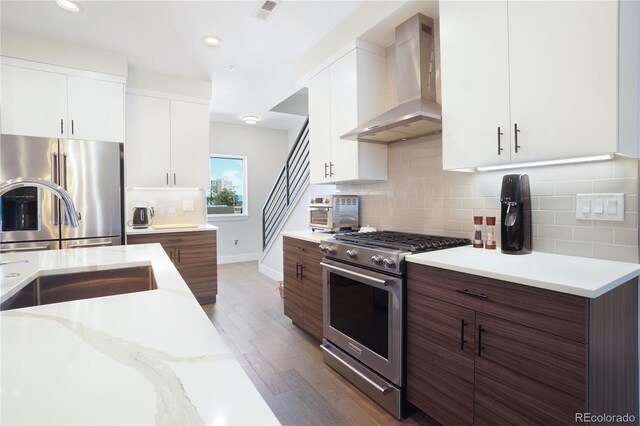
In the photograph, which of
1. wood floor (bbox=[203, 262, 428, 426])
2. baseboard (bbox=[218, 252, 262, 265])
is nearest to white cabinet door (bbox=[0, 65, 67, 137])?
wood floor (bbox=[203, 262, 428, 426])

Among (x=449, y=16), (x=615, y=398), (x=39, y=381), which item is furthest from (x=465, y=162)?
(x=39, y=381)

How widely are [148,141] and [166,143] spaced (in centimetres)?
20

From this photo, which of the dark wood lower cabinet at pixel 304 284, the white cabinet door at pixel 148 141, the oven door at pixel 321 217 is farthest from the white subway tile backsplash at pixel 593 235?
the white cabinet door at pixel 148 141

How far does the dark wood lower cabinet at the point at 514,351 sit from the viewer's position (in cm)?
117

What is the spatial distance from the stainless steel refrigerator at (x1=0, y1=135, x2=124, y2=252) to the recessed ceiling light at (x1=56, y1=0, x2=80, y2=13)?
113cm

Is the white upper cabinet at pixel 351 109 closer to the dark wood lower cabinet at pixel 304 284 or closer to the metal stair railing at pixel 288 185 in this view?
the dark wood lower cabinet at pixel 304 284

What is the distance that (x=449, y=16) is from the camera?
1.91 metres

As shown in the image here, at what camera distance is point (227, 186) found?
6.55 metres

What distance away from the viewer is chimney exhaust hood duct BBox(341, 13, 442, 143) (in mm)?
2221

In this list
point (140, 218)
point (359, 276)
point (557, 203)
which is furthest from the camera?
point (140, 218)

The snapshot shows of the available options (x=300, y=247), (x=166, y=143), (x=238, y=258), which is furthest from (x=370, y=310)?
(x=238, y=258)

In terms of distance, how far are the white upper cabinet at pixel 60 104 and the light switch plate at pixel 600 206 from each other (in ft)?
13.1

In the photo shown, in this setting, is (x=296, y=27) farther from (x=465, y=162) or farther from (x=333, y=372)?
(x=333, y=372)

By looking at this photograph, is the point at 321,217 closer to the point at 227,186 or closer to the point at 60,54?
the point at 60,54
